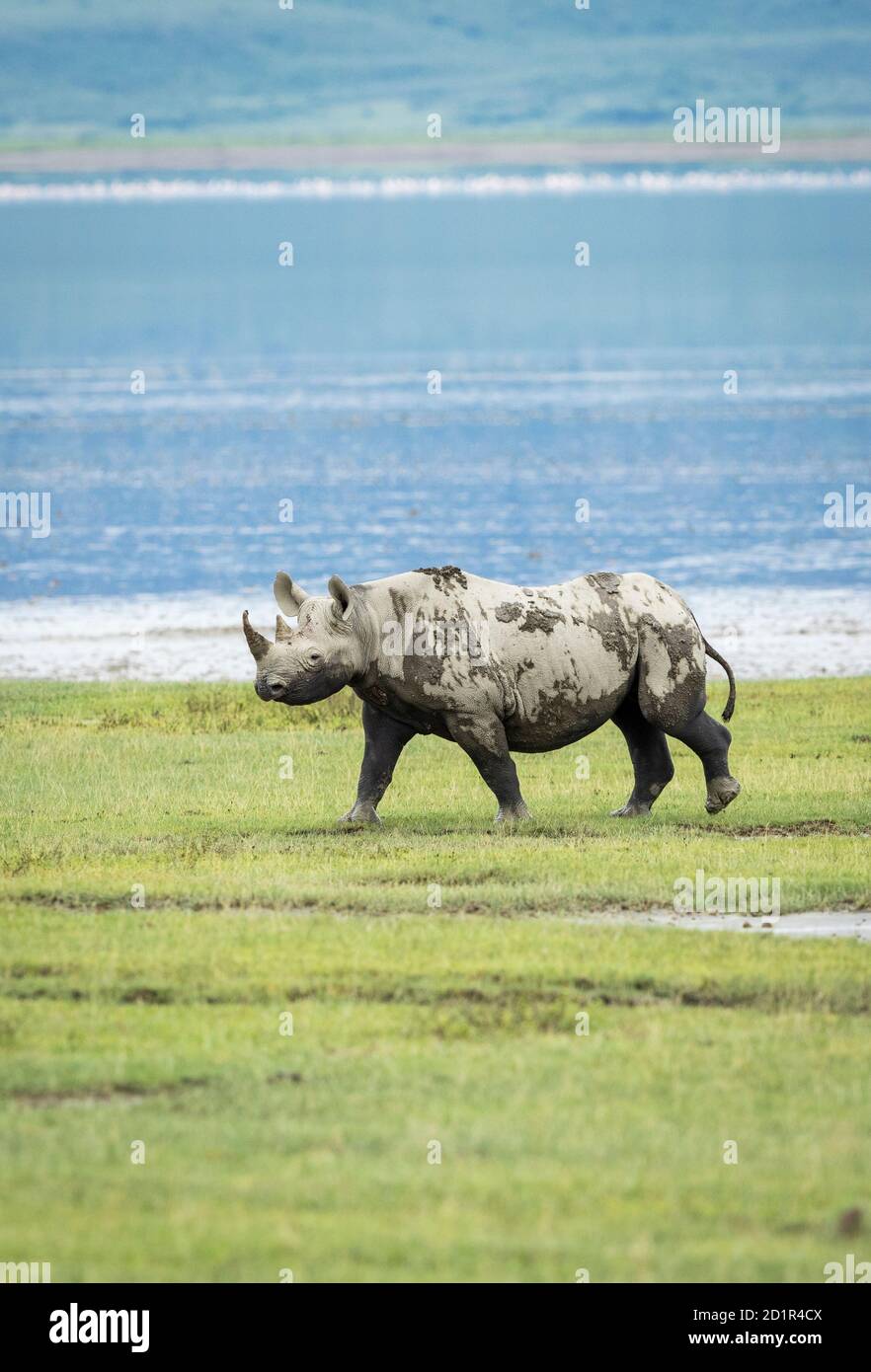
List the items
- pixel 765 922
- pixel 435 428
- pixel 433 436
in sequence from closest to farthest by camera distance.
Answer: pixel 765 922 → pixel 433 436 → pixel 435 428

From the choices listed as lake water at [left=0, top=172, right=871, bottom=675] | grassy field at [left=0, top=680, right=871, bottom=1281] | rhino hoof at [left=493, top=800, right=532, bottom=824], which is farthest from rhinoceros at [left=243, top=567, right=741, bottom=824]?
lake water at [left=0, top=172, right=871, bottom=675]

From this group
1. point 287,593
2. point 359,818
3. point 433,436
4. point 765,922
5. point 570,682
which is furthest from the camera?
point 433,436

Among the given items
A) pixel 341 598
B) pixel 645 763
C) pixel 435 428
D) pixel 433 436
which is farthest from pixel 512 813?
pixel 435 428

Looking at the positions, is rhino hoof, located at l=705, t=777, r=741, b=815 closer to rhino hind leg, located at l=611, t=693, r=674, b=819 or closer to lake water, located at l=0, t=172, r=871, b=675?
rhino hind leg, located at l=611, t=693, r=674, b=819

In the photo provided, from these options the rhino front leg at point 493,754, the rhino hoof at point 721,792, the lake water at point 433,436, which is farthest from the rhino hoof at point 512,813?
the lake water at point 433,436

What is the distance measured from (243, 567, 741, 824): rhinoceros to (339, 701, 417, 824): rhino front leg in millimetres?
10

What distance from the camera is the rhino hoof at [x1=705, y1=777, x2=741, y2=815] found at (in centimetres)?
1780

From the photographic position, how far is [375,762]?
57.6ft

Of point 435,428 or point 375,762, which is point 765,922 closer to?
point 375,762

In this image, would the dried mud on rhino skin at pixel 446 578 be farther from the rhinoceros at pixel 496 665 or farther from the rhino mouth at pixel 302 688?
the rhino mouth at pixel 302 688

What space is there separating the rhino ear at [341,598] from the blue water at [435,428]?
2135 cm

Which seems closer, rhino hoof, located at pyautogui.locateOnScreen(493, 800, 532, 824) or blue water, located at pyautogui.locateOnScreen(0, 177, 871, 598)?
rhino hoof, located at pyautogui.locateOnScreen(493, 800, 532, 824)

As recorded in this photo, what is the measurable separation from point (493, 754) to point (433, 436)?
47560mm

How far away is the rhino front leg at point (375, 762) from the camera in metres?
17.5
